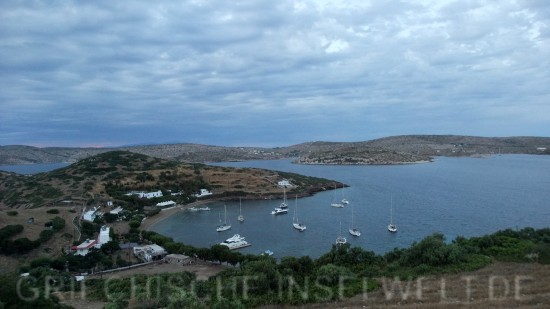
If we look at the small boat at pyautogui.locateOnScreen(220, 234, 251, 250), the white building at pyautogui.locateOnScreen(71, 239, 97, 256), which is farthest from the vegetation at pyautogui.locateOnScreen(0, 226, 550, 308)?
the small boat at pyautogui.locateOnScreen(220, 234, 251, 250)

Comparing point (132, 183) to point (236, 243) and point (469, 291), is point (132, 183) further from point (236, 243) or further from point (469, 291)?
point (469, 291)

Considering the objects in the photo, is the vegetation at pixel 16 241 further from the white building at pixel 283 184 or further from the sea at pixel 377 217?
the white building at pixel 283 184

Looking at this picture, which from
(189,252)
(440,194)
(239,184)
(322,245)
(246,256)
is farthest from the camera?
(239,184)

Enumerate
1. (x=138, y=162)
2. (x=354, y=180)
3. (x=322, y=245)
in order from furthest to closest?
(x=354, y=180)
(x=138, y=162)
(x=322, y=245)

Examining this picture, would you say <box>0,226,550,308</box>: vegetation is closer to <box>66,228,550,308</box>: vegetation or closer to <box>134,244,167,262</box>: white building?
<box>66,228,550,308</box>: vegetation

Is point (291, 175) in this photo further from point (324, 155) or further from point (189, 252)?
point (324, 155)

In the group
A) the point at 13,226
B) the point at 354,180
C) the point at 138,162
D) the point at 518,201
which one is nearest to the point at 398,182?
the point at 354,180
